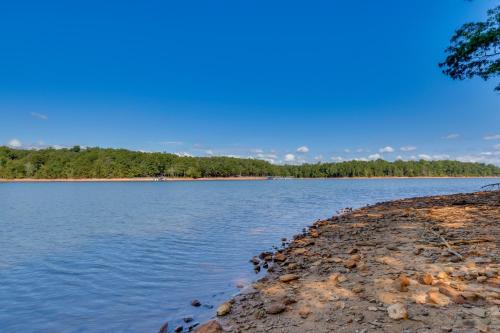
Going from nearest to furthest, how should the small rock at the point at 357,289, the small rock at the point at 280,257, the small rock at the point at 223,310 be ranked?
1. the small rock at the point at 357,289
2. the small rock at the point at 223,310
3. the small rock at the point at 280,257

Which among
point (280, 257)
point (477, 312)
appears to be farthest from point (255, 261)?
point (477, 312)

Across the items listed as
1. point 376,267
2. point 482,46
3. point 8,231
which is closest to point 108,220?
point 8,231

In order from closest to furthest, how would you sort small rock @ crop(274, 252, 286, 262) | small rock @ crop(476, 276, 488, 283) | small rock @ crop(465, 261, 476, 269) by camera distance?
small rock @ crop(476, 276, 488, 283) → small rock @ crop(465, 261, 476, 269) → small rock @ crop(274, 252, 286, 262)

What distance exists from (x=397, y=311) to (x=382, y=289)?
1303 mm

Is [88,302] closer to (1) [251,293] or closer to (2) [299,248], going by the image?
(1) [251,293]

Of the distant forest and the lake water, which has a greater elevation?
the distant forest

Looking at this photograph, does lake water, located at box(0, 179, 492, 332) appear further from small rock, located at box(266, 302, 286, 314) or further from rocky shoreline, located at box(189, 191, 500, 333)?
small rock, located at box(266, 302, 286, 314)

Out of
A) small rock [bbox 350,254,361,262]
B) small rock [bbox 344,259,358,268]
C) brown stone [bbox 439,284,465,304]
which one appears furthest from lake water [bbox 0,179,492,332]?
brown stone [bbox 439,284,465,304]

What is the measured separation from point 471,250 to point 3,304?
1113 centimetres

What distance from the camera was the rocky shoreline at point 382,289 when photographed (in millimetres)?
4465

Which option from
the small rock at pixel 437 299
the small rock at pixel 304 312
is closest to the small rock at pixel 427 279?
the small rock at pixel 437 299

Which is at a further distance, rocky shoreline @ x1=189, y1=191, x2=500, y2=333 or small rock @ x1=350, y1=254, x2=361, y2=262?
small rock @ x1=350, y1=254, x2=361, y2=262

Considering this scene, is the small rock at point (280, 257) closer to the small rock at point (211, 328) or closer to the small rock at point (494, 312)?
the small rock at point (211, 328)

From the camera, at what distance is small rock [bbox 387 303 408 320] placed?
445 cm
